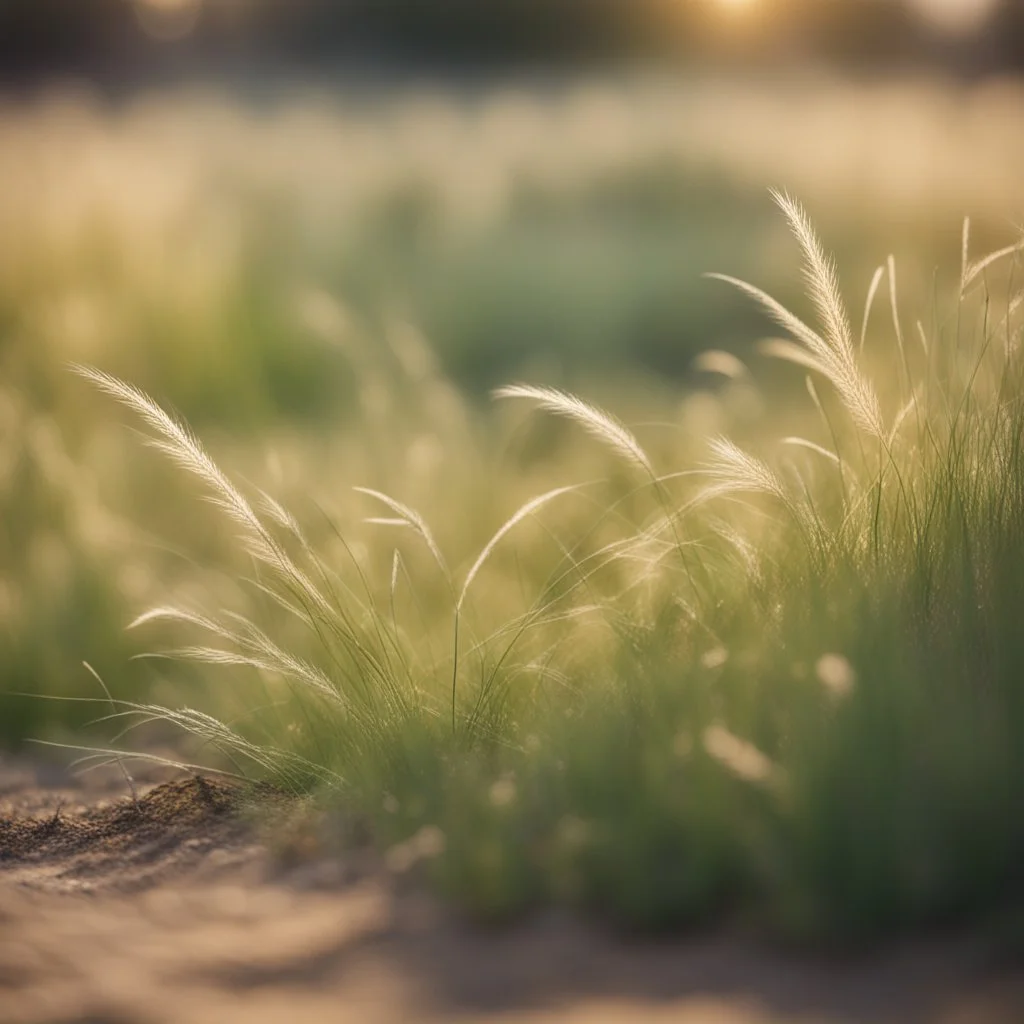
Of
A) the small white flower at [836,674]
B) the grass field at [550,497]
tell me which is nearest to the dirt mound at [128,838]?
the grass field at [550,497]

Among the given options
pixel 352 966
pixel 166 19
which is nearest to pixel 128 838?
pixel 352 966

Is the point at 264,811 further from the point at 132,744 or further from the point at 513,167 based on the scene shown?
the point at 513,167

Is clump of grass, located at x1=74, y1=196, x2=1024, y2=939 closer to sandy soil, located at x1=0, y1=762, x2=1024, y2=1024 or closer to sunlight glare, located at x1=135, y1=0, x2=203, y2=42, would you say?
sandy soil, located at x1=0, y1=762, x2=1024, y2=1024

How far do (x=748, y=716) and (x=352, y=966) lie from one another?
565 millimetres

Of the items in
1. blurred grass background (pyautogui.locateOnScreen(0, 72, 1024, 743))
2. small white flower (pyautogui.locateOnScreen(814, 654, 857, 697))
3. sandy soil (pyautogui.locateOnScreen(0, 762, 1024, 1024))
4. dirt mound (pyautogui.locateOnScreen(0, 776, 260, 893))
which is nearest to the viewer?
sandy soil (pyautogui.locateOnScreen(0, 762, 1024, 1024))

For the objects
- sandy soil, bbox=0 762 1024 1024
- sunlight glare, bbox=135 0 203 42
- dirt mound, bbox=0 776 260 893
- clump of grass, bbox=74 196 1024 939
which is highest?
sunlight glare, bbox=135 0 203 42

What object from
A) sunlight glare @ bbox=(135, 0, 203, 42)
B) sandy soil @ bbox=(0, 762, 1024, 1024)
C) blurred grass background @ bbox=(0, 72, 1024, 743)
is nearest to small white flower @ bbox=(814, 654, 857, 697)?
sandy soil @ bbox=(0, 762, 1024, 1024)

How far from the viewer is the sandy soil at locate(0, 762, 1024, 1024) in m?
1.10

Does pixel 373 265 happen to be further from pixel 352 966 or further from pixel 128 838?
pixel 352 966

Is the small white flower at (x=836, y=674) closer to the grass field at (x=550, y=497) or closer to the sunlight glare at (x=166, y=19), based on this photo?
the grass field at (x=550, y=497)

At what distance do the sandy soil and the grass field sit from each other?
67 millimetres

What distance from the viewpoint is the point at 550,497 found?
6.44ft

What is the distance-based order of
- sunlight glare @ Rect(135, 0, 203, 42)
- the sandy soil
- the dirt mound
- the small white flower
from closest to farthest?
the sandy soil → the small white flower → the dirt mound → sunlight glare @ Rect(135, 0, 203, 42)

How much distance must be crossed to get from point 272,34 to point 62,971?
42.1 ft
